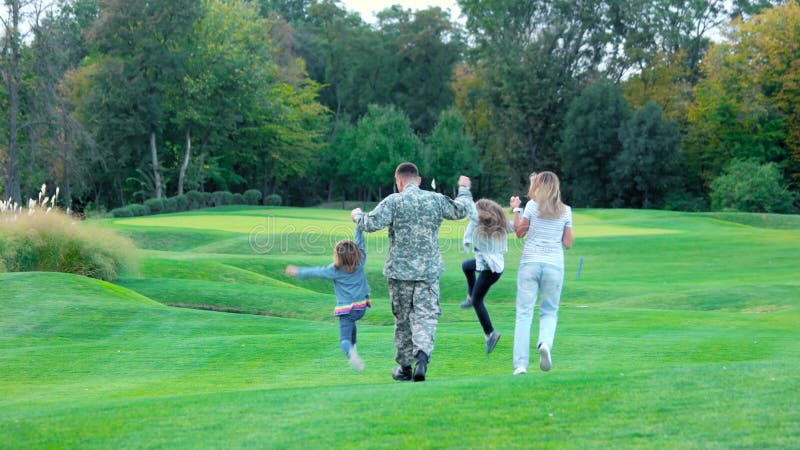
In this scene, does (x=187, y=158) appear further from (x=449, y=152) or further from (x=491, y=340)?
(x=491, y=340)

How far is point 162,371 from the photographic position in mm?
11586

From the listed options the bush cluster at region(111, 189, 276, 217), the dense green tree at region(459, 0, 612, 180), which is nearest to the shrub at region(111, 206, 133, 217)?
the bush cluster at region(111, 189, 276, 217)

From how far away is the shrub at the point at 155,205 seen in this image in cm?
Answer: 5498

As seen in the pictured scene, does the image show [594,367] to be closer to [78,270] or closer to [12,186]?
[78,270]

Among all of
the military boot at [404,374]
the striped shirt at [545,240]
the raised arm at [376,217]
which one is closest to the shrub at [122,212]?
the military boot at [404,374]

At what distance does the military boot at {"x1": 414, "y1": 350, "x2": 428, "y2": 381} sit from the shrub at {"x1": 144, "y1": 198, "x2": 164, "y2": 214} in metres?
47.2

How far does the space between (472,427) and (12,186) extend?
138 feet

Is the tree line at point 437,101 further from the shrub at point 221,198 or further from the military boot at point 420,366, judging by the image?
the military boot at point 420,366

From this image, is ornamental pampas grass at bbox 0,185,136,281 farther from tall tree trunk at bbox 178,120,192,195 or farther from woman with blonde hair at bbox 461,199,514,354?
Answer: tall tree trunk at bbox 178,120,192,195

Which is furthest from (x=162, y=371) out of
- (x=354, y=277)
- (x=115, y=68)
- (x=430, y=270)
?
(x=115, y=68)

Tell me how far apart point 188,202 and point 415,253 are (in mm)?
51548

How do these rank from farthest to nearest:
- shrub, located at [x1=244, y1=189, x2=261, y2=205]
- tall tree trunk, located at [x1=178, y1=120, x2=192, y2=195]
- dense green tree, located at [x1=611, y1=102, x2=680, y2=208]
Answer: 1. dense green tree, located at [x1=611, y1=102, x2=680, y2=208]
2. shrub, located at [x1=244, y1=189, x2=261, y2=205]
3. tall tree trunk, located at [x1=178, y1=120, x2=192, y2=195]

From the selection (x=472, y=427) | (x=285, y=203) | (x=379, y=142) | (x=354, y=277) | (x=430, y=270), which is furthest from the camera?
(x=285, y=203)

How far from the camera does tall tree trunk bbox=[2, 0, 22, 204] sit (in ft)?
142
